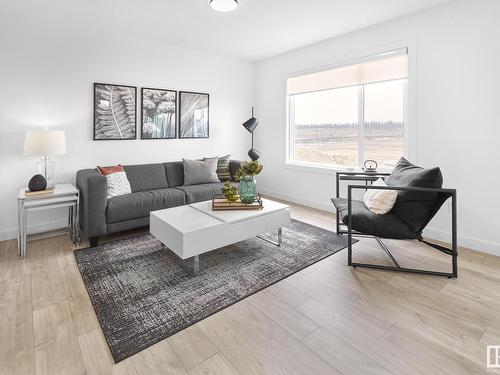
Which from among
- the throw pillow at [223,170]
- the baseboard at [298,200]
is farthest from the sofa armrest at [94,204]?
the baseboard at [298,200]

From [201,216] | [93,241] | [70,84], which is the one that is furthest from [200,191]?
[70,84]

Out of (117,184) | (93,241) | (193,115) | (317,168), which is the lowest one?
(93,241)

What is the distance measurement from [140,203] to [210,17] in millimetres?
2240

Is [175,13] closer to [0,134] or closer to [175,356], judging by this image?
[0,134]

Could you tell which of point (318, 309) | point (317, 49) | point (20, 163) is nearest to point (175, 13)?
point (317, 49)

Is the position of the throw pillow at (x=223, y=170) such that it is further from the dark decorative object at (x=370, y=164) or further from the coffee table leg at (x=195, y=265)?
the coffee table leg at (x=195, y=265)

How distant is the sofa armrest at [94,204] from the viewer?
2877 mm

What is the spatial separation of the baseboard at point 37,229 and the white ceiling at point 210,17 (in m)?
2.27

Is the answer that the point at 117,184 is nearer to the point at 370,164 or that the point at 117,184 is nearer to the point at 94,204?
the point at 94,204

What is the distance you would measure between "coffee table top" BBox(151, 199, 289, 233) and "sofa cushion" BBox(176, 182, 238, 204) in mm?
694

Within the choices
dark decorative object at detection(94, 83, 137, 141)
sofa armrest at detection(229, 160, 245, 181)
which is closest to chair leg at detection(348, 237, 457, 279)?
sofa armrest at detection(229, 160, 245, 181)

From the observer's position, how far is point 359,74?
150 inches

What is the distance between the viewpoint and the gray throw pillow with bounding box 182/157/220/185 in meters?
4.02

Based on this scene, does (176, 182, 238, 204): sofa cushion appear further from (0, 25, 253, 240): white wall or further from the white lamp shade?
the white lamp shade
